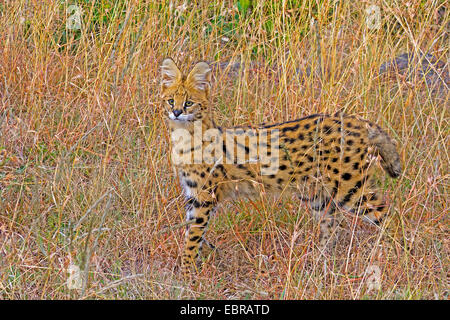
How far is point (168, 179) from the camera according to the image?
4227mm

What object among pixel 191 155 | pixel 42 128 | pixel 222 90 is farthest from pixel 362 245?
pixel 42 128

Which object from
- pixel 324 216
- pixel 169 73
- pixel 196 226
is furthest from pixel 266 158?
pixel 169 73

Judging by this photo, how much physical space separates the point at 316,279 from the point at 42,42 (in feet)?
9.89

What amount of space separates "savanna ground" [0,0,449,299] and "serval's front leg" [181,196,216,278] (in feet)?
0.26

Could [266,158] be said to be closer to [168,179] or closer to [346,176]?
[346,176]

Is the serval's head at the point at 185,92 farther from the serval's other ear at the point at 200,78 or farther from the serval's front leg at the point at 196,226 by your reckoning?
the serval's front leg at the point at 196,226

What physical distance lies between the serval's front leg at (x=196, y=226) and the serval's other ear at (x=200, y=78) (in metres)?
0.72

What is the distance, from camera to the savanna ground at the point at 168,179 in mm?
3301

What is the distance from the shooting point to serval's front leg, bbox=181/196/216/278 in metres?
3.79

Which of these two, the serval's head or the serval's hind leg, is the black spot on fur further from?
the serval's head

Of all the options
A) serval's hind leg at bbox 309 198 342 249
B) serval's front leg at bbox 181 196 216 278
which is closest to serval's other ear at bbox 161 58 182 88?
serval's front leg at bbox 181 196 216 278

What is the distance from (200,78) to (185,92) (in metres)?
0.16

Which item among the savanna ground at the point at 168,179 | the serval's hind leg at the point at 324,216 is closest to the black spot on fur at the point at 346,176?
the serval's hind leg at the point at 324,216

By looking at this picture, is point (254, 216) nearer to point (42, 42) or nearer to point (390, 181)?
point (390, 181)
